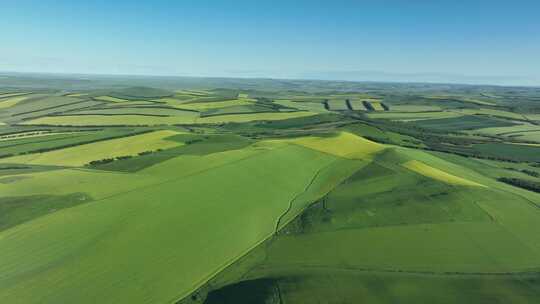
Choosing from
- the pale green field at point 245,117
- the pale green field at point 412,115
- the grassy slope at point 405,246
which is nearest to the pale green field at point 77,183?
the grassy slope at point 405,246

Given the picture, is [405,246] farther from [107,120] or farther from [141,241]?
[107,120]

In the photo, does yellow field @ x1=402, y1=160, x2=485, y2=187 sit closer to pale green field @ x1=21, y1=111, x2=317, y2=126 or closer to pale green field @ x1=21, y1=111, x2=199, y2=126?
pale green field @ x1=21, y1=111, x2=317, y2=126

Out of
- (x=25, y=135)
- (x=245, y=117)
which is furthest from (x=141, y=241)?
(x=245, y=117)

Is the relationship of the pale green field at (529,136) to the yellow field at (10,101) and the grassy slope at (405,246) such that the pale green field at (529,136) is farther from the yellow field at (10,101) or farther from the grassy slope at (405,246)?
the yellow field at (10,101)

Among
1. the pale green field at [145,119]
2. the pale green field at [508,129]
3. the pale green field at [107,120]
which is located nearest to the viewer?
the pale green field at [107,120]

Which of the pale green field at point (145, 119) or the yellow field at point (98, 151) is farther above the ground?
the pale green field at point (145, 119)

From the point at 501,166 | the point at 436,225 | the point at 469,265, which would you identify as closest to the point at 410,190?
the point at 436,225
